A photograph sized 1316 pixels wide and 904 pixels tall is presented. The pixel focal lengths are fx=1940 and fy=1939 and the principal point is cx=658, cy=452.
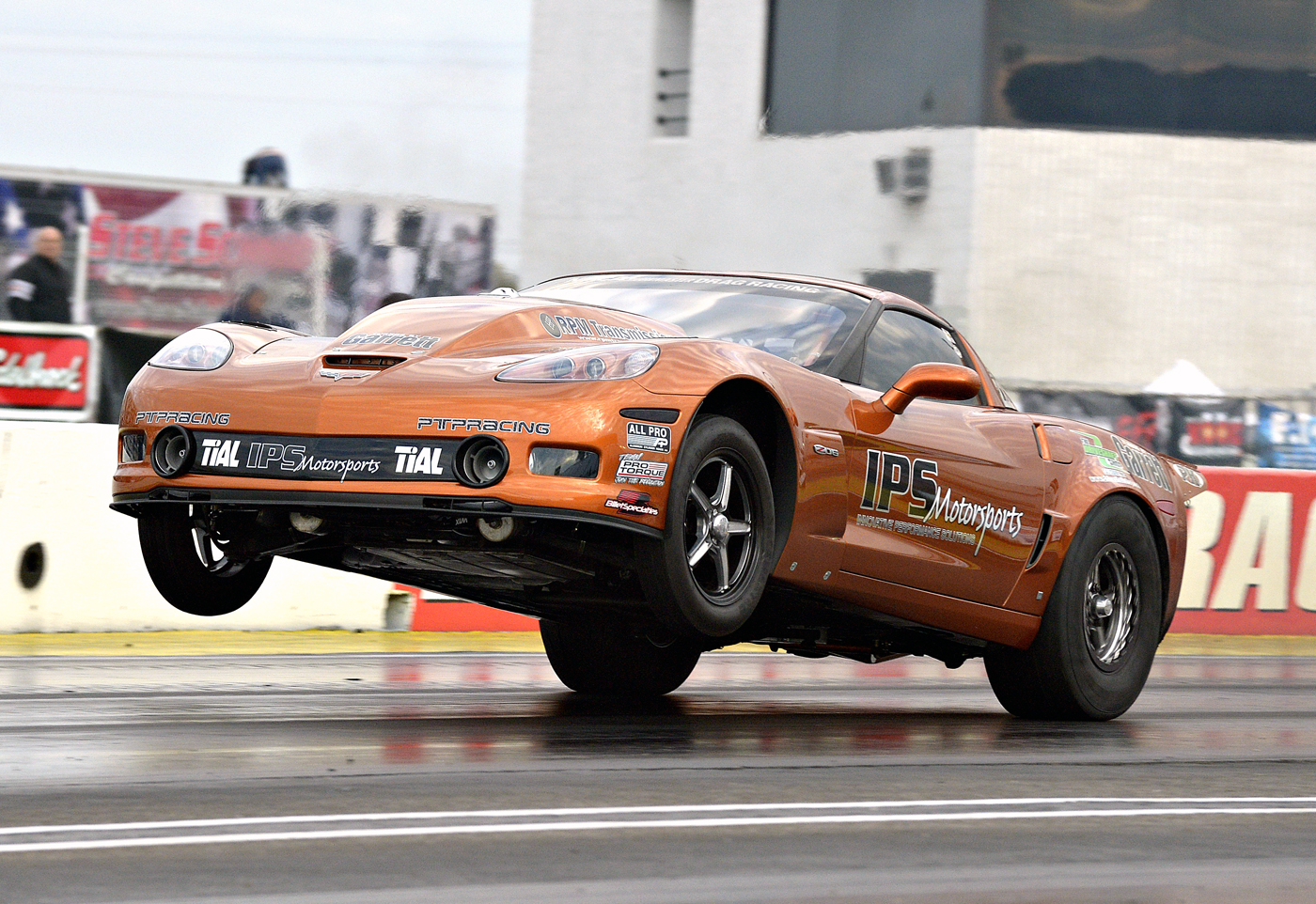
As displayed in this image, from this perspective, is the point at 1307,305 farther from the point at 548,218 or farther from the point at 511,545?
the point at 511,545

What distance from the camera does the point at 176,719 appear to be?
6336mm

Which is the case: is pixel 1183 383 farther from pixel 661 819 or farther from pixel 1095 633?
pixel 661 819

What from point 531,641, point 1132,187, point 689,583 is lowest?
point 531,641

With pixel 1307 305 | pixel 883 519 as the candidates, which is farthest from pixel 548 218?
pixel 883 519

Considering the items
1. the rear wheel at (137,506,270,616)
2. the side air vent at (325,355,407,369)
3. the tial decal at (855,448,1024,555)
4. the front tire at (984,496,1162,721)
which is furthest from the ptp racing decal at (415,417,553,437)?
the front tire at (984,496,1162,721)

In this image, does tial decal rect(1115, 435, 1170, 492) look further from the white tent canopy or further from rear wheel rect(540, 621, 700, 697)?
the white tent canopy

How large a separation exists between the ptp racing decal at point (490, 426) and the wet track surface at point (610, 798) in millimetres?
933

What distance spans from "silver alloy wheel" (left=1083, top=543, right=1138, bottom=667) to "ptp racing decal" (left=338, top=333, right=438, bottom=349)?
3.10m

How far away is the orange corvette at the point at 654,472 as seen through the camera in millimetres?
5492

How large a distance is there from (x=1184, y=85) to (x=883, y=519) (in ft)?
70.4

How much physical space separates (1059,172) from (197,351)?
21.4 m

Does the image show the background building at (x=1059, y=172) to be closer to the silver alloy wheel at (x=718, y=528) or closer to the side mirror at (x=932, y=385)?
the side mirror at (x=932, y=385)

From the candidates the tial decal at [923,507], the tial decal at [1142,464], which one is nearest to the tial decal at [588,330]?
the tial decal at [923,507]

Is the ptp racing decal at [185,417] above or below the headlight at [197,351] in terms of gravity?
below
